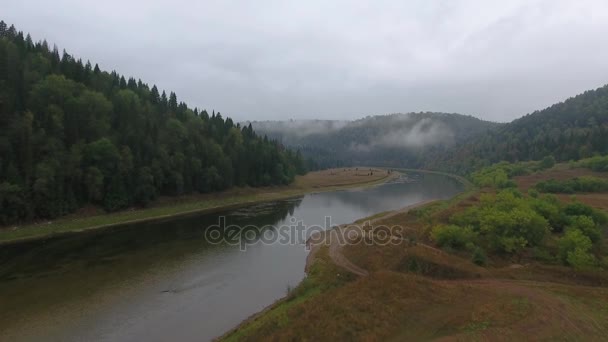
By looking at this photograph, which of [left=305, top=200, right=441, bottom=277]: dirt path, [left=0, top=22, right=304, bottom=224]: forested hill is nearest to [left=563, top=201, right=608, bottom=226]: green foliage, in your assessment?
[left=305, top=200, right=441, bottom=277]: dirt path

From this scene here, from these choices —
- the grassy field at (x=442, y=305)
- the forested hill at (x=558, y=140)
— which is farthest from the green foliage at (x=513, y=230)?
the forested hill at (x=558, y=140)

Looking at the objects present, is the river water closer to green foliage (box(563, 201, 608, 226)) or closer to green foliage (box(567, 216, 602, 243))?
green foliage (box(567, 216, 602, 243))

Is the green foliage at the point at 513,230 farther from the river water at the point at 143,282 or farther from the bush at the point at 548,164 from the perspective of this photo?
the bush at the point at 548,164

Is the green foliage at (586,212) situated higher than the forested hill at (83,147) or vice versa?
the forested hill at (83,147)

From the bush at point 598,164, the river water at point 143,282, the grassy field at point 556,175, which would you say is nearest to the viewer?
the river water at point 143,282

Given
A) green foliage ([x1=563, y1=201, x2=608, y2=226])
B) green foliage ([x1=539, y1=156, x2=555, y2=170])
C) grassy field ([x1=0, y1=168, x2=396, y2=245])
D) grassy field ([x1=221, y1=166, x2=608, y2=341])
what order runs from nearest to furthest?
1. grassy field ([x1=221, y1=166, x2=608, y2=341])
2. green foliage ([x1=563, y1=201, x2=608, y2=226])
3. grassy field ([x1=0, y1=168, x2=396, y2=245])
4. green foliage ([x1=539, y1=156, x2=555, y2=170])

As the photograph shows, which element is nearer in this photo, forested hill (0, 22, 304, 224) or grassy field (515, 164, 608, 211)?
forested hill (0, 22, 304, 224)
